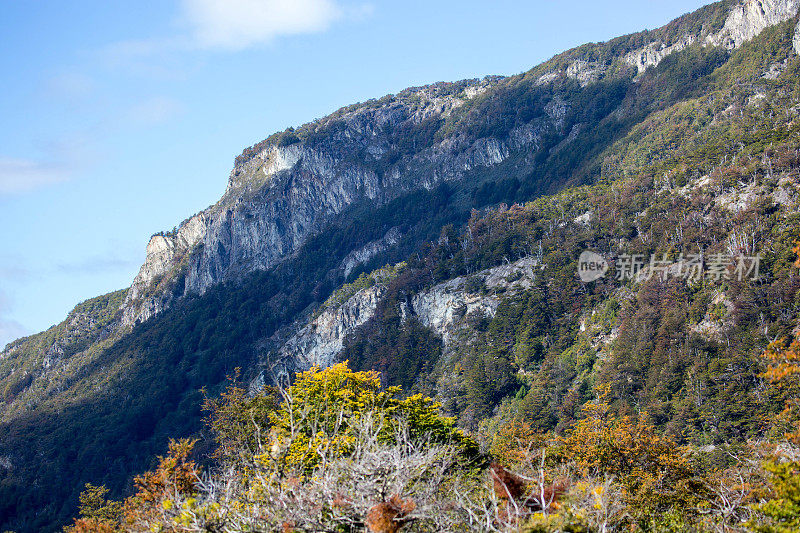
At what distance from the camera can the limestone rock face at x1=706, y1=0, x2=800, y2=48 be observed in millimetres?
169250

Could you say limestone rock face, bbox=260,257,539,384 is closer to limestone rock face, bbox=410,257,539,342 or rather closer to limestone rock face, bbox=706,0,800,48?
limestone rock face, bbox=410,257,539,342

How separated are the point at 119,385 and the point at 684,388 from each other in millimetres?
160215

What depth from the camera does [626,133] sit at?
186m

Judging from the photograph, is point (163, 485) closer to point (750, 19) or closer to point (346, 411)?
point (346, 411)

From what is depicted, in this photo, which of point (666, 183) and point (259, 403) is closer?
point (259, 403)

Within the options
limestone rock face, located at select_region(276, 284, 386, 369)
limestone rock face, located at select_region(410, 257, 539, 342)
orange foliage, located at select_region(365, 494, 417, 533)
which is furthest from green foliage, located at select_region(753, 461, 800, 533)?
limestone rock face, located at select_region(276, 284, 386, 369)

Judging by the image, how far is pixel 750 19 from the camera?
178 metres

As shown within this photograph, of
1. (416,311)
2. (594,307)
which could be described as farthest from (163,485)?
(416,311)

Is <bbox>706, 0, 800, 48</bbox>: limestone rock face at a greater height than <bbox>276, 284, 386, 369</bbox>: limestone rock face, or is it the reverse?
<bbox>706, 0, 800, 48</bbox>: limestone rock face

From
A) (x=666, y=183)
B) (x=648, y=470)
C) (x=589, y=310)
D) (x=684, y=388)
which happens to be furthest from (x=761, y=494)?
(x=666, y=183)

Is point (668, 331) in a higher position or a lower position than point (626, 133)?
lower

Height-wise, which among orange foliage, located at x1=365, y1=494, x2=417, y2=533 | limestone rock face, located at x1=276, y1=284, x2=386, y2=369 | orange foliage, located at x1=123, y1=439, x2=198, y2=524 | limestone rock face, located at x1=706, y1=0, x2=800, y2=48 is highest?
limestone rock face, located at x1=706, y1=0, x2=800, y2=48

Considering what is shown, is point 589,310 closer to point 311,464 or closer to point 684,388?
point 684,388

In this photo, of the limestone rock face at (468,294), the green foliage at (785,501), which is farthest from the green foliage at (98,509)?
the limestone rock face at (468,294)
